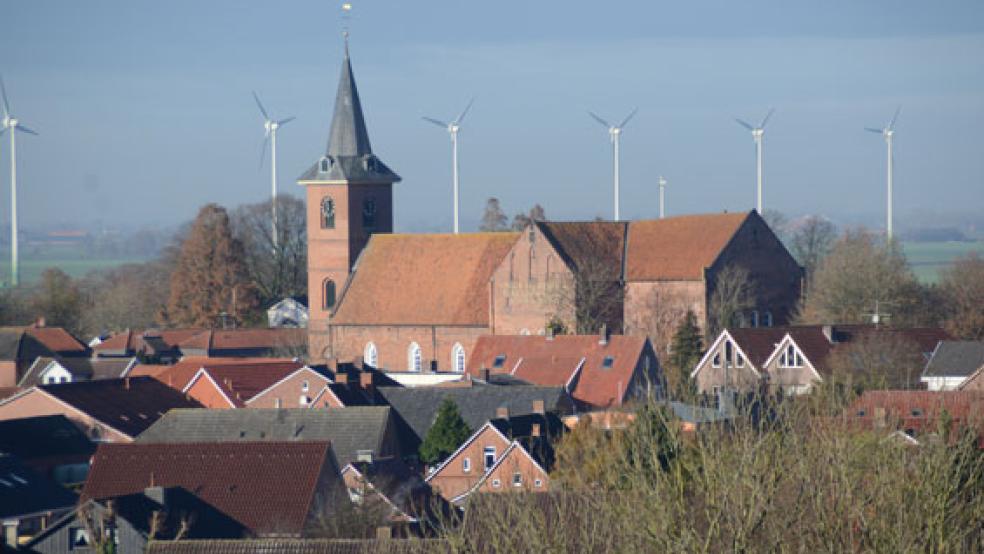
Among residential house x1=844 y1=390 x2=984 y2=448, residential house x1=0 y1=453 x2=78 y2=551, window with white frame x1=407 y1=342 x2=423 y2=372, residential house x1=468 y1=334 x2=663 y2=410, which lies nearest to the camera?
residential house x1=844 y1=390 x2=984 y2=448

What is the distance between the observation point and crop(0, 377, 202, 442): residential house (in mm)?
56438

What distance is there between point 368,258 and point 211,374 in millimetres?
23842

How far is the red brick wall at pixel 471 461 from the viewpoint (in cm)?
4856

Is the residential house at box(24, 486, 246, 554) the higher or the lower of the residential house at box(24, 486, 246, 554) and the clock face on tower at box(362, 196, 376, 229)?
the lower

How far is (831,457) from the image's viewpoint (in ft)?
67.8

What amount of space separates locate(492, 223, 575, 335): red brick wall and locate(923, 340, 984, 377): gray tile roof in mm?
21338

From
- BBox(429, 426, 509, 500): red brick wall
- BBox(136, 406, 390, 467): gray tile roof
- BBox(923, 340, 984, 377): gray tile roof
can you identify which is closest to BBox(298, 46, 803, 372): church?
BBox(923, 340, 984, 377): gray tile roof

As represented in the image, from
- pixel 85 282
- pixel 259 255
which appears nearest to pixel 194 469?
pixel 259 255

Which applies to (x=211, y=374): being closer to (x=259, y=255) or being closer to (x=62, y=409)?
(x=62, y=409)

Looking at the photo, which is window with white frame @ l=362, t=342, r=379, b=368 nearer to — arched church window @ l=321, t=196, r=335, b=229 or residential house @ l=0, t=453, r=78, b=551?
arched church window @ l=321, t=196, r=335, b=229

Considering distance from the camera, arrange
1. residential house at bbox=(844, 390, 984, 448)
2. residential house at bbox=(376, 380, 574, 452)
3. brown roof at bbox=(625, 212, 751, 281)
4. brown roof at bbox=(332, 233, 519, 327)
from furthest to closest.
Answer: brown roof at bbox=(332, 233, 519, 327) < brown roof at bbox=(625, 212, 751, 281) < residential house at bbox=(376, 380, 574, 452) < residential house at bbox=(844, 390, 984, 448)

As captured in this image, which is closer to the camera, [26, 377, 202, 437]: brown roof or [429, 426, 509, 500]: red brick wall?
[429, 426, 509, 500]: red brick wall

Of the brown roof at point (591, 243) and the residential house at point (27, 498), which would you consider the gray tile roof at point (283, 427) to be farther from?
the brown roof at point (591, 243)

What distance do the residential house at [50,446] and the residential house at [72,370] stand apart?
20.9 meters
